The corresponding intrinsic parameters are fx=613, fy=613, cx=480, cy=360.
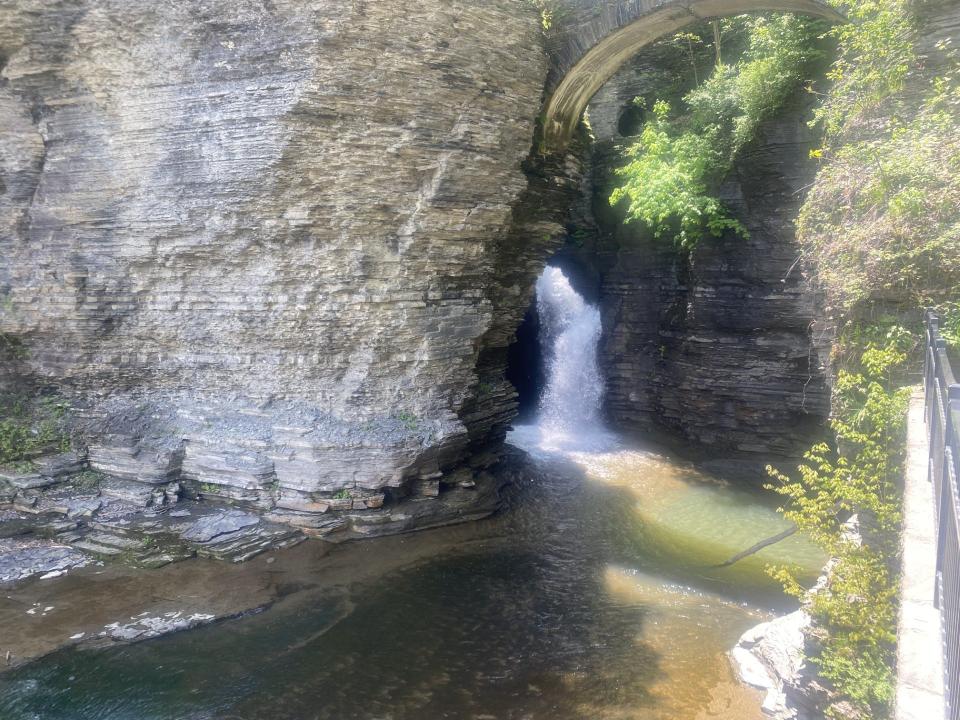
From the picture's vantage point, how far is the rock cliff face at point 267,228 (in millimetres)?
9203

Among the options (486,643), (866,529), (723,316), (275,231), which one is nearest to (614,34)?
(723,316)

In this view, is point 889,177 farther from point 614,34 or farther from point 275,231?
point 275,231

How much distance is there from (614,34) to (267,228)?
6.95 meters

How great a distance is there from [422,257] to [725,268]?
23.2ft

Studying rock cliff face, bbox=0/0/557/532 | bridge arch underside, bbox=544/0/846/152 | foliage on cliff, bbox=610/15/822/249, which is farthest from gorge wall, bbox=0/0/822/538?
foliage on cliff, bbox=610/15/822/249

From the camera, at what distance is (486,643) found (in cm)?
765

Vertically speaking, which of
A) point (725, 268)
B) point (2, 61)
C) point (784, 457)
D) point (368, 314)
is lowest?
point (784, 457)

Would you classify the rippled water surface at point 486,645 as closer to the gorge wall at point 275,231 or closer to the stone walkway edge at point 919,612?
the gorge wall at point 275,231

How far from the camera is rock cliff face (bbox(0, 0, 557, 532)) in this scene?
9203mm

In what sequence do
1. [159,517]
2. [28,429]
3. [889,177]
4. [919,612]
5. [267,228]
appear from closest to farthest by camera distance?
[919,612] → [889,177] → [267,228] → [159,517] → [28,429]

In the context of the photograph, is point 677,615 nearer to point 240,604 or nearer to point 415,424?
point 415,424

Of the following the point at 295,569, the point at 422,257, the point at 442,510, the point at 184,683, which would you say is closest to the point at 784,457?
the point at 442,510

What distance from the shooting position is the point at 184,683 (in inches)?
271

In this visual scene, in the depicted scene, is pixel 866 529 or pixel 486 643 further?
pixel 486 643
